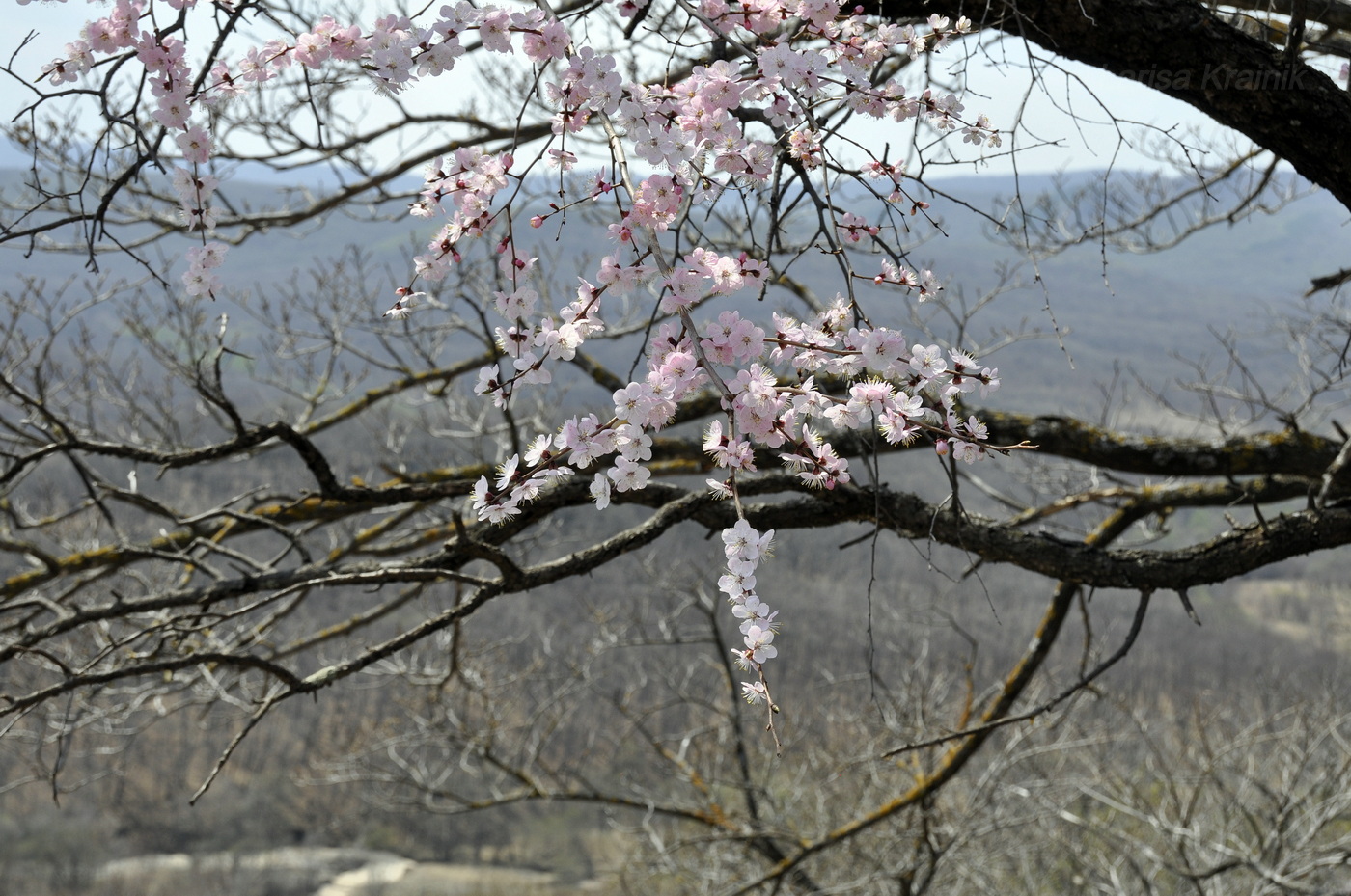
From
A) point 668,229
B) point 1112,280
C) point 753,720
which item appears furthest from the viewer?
point 1112,280

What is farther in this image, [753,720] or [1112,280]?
[1112,280]

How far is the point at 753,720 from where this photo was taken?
1152 centimetres

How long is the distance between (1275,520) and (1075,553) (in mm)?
484

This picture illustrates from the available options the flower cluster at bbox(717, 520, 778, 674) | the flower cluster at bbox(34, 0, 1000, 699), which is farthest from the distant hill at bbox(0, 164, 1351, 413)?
the flower cluster at bbox(717, 520, 778, 674)

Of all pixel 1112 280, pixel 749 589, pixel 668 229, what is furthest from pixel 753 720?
pixel 1112 280

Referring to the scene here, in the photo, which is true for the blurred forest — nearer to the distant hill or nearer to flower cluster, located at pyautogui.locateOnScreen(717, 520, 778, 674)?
flower cluster, located at pyautogui.locateOnScreen(717, 520, 778, 674)

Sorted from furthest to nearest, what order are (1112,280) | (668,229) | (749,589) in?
1. (1112,280)
2. (668,229)
3. (749,589)

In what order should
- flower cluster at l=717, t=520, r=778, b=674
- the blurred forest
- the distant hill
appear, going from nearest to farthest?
flower cluster at l=717, t=520, r=778, b=674 → the blurred forest → the distant hill

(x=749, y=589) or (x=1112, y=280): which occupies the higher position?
(x=1112, y=280)

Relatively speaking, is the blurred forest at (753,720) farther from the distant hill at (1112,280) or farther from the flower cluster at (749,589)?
the distant hill at (1112,280)

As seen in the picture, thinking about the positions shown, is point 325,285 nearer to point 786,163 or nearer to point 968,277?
point 786,163

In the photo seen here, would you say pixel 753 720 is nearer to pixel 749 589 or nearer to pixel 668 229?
pixel 668 229

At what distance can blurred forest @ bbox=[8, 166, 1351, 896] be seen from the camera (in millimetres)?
5793

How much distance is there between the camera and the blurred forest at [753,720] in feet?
19.0
